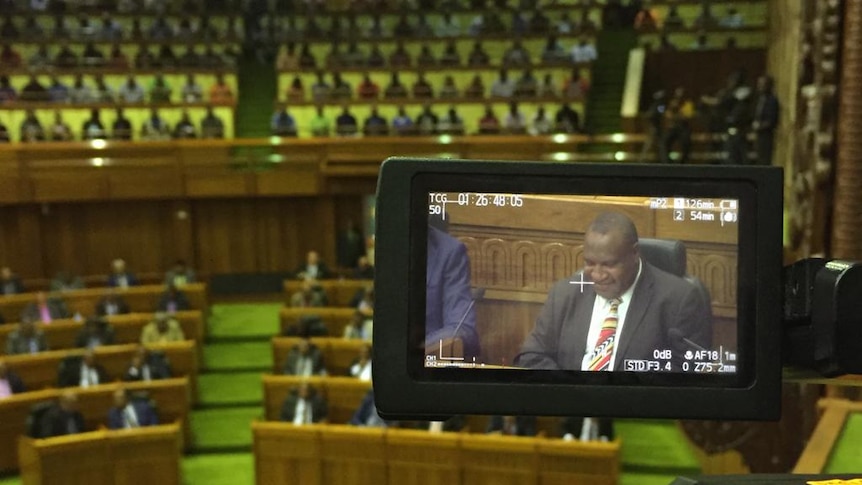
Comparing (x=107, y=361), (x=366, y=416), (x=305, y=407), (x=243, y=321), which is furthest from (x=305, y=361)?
(x=243, y=321)

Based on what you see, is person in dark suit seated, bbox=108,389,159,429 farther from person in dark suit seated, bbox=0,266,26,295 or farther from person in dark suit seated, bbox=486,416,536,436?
person in dark suit seated, bbox=0,266,26,295

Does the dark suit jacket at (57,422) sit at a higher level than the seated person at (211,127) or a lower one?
lower

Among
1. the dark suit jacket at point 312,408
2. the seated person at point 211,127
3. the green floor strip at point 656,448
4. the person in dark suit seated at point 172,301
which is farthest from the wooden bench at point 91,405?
the seated person at point 211,127

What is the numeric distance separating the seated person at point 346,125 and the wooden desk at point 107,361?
3.19 m

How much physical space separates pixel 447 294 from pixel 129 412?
5.02m

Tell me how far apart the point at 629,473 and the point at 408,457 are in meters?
1.55

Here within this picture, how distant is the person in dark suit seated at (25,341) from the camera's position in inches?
245

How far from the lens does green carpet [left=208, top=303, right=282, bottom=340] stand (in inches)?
307

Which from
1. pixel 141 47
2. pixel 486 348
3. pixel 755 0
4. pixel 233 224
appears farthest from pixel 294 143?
pixel 486 348

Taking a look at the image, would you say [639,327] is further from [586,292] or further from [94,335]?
[94,335]

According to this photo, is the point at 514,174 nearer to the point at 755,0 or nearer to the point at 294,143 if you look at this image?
the point at 294,143

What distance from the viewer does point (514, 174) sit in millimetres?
886

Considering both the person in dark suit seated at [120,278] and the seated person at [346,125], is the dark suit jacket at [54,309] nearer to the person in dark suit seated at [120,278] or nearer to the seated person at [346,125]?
the person in dark suit seated at [120,278]

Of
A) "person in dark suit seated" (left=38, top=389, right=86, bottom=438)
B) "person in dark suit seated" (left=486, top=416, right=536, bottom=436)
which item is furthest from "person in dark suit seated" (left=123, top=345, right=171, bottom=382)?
"person in dark suit seated" (left=486, top=416, right=536, bottom=436)
